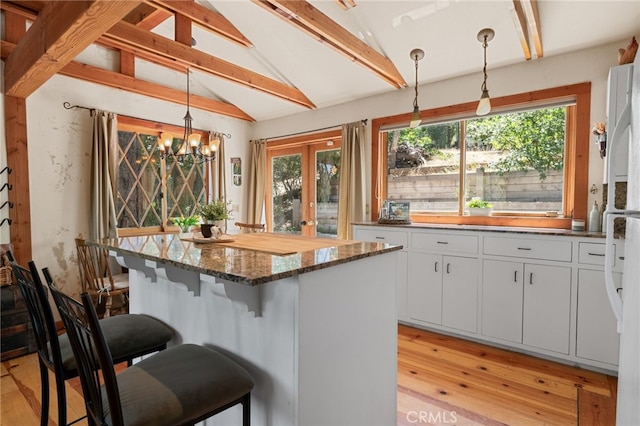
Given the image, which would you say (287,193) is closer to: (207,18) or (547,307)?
(207,18)

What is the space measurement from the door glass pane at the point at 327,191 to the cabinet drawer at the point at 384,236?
0.94 metres

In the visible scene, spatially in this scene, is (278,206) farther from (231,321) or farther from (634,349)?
(634,349)

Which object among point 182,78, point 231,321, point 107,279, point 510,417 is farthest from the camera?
point 182,78

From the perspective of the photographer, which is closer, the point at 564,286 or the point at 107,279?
the point at 564,286

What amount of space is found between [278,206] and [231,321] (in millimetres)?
3789

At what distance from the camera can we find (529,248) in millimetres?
2730

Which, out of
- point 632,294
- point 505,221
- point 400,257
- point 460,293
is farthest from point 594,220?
point 632,294

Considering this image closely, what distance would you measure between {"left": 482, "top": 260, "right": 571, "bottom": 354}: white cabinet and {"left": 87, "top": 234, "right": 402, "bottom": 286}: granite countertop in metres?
1.62

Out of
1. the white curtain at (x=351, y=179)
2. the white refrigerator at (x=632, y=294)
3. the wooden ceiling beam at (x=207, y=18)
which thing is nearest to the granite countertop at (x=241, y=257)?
the white refrigerator at (x=632, y=294)

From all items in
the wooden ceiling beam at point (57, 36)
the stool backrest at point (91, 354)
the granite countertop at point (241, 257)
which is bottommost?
the stool backrest at point (91, 354)

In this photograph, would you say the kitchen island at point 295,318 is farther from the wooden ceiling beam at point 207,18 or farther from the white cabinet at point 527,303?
the wooden ceiling beam at point 207,18

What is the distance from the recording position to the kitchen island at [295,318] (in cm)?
128

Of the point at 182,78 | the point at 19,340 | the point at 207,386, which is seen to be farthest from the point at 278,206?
the point at 207,386

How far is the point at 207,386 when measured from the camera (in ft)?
3.95
